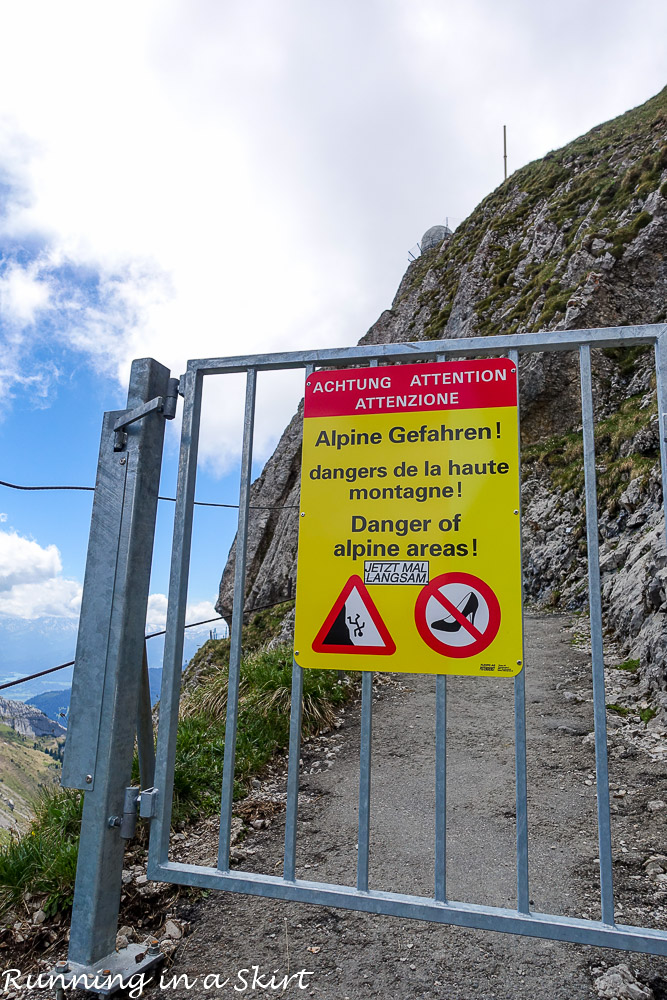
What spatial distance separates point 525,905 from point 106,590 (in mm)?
1821

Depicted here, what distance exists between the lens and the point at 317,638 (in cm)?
208

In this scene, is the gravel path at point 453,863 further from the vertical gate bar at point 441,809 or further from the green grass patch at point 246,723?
the vertical gate bar at point 441,809

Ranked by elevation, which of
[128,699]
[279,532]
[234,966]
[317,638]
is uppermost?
[279,532]

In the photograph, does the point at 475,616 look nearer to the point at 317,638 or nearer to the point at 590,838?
the point at 317,638

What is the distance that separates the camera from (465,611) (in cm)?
193

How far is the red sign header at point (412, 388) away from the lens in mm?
2057

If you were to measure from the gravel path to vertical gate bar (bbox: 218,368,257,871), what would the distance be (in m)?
0.55

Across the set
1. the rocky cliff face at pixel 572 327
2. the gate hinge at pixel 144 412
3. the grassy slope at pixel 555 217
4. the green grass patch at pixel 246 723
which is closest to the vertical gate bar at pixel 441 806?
the gate hinge at pixel 144 412

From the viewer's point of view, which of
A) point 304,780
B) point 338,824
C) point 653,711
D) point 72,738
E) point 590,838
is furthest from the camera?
point 653,711

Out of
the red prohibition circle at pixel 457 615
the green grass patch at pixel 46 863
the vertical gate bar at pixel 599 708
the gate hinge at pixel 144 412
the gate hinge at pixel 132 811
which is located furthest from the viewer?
the green grass patch at pixel 46 863

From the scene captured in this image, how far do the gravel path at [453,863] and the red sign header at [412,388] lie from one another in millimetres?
2038

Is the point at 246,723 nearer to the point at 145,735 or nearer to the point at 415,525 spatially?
the point at 145,735

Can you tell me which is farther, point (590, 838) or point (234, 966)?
point (590, 838)

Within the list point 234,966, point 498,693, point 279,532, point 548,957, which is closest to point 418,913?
point 548,957
